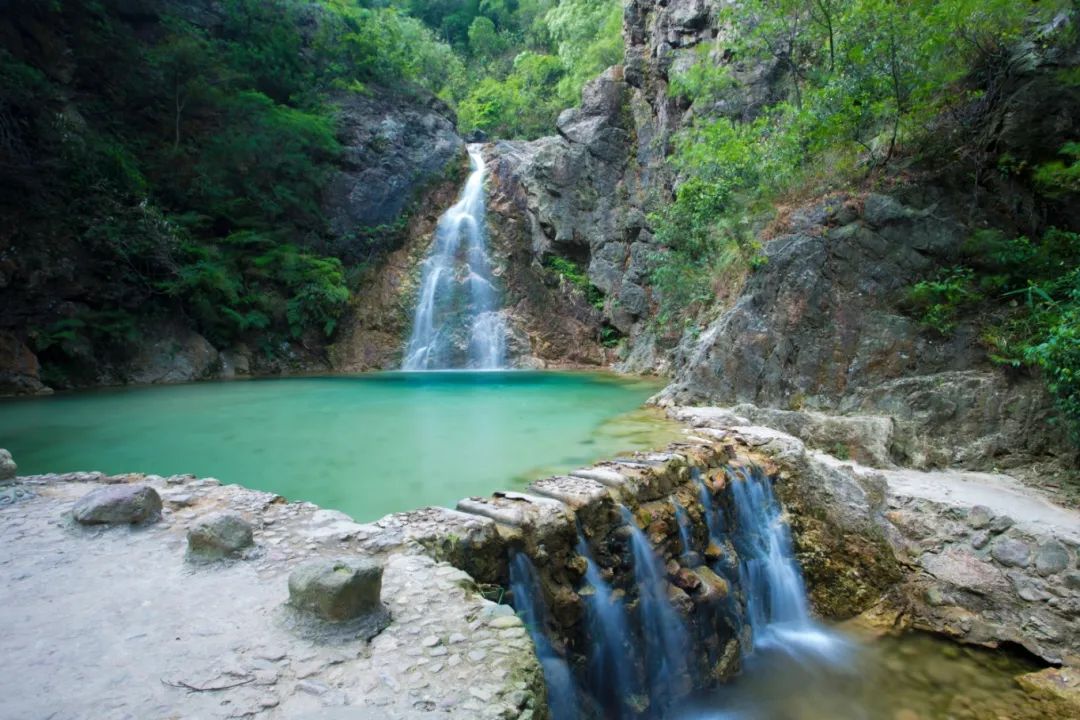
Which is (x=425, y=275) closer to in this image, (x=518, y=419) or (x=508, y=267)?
(x=508, y=267)

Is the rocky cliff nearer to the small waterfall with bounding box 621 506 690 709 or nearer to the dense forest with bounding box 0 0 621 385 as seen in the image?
the small waterfall with bounding box 621 506 690 709

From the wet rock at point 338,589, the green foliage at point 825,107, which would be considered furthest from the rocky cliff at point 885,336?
the wet rock at point 338,589

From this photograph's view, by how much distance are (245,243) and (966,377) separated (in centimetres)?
1726

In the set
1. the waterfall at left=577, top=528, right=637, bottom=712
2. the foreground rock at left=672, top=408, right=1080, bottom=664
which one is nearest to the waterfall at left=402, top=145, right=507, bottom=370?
the foreground rock at left=672, top=408, right=1080, bottom=664

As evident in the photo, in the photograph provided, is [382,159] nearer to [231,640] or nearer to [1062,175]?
[1062,175]

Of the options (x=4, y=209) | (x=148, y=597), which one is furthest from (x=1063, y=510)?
(x=4, y=209)

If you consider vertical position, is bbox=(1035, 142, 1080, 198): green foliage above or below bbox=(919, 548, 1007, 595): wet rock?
Result: above

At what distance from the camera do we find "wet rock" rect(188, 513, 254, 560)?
3121 mm

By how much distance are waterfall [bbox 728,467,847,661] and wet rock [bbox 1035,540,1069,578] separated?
1.89 m

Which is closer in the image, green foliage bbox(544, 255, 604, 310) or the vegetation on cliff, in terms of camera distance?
the vegetation on cliff

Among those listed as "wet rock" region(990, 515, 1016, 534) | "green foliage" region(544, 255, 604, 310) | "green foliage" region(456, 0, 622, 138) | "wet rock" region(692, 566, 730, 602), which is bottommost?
"wet rock" region(692, 566, 730, 602)

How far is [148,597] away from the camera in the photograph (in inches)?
108

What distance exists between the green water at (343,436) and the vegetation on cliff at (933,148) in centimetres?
427

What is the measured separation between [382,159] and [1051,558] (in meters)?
21.2
